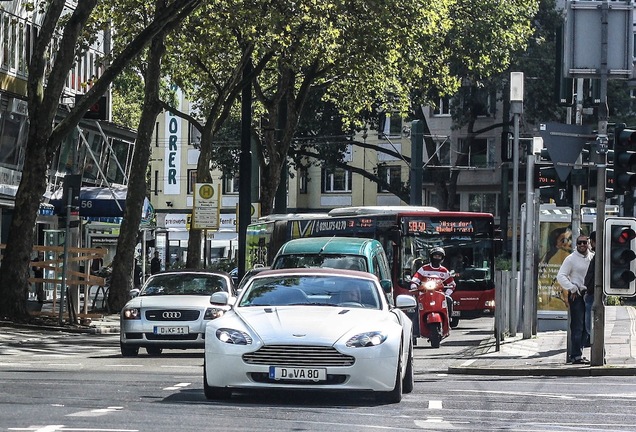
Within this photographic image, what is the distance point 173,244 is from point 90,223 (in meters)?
49.1

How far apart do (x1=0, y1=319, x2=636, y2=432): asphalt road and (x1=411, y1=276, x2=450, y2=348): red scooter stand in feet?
18.9

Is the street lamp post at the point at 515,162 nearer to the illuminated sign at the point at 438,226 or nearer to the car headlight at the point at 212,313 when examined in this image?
the car headlight at the point at 212,313

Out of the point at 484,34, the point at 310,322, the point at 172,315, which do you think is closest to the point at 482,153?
the point at 484,34

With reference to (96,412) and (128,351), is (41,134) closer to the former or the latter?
(128,351)

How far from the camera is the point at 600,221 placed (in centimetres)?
2131

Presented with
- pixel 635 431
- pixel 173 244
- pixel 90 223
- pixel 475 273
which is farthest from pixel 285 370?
pixel 173 244

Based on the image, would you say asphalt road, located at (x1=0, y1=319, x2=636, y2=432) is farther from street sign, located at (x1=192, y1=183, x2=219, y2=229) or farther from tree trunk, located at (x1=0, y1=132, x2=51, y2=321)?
street sign, located at (x1=192, y1=183, x2=219, y2=229)

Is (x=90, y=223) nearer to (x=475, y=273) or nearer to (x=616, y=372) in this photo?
(x=475, y=273)

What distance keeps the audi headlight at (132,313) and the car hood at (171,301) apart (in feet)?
0.34

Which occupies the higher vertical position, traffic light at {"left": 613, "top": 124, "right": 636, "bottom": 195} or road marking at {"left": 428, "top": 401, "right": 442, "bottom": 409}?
traffic light at {"left": 613, "top": 124, "right": 636, "bottom": 195}

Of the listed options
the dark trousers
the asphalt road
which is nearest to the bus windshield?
the dark trousers

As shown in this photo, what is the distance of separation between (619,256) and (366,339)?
7104mm

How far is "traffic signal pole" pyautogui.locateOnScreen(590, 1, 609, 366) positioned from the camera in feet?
69.2

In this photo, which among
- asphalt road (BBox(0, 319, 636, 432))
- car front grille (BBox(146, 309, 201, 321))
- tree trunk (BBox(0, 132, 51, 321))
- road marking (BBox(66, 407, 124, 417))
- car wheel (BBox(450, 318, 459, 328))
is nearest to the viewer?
asphalt road (BBox(0, 319, 636, 432))
